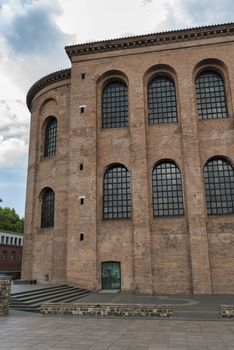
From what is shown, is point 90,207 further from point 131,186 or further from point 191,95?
point 191,95

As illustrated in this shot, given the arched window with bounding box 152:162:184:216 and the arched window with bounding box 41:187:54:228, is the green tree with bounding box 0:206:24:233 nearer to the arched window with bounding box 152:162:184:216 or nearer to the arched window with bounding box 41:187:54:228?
the arched window with bounding box 41:187:54:228

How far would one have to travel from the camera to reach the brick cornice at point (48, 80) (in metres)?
23.2

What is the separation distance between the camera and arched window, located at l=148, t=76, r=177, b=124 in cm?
2033

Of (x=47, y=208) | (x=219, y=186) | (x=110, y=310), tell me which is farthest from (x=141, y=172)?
(x=110, y=310)

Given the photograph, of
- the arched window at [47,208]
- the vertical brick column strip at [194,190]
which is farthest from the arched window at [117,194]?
the arched window at [47,208]

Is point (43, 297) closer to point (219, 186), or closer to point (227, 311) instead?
point (227, 311)

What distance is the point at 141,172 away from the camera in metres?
19.0

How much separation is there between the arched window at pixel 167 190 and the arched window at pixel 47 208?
24.0ft

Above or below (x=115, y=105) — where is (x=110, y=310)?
below

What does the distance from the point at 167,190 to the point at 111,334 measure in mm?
11631

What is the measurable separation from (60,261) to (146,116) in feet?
35.1

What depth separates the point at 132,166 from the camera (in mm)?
19188

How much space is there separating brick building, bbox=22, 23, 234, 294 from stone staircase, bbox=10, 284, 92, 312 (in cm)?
144

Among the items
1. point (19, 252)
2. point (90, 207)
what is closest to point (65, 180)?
point (90, 207)
